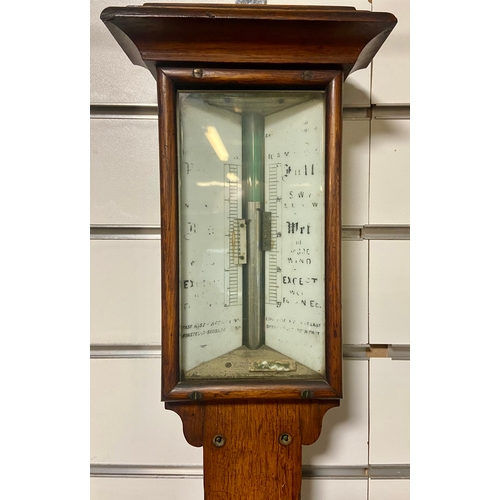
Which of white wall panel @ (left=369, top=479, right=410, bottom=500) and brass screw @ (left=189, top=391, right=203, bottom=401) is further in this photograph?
white wall panel @ (left=369, top=479, right=410, bottom=500)

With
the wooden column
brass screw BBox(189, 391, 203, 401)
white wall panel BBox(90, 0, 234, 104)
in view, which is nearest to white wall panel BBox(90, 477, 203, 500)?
the wooden column

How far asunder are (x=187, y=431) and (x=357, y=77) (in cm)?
70


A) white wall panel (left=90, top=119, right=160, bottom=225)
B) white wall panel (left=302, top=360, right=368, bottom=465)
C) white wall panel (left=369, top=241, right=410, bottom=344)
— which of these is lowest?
white wall panel (left=302, top=360, right=368, bottom=465)

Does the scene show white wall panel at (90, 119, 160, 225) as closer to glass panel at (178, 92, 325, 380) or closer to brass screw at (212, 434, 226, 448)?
glass panel at (178, 92, 325, 380)

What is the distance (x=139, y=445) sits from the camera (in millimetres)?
760

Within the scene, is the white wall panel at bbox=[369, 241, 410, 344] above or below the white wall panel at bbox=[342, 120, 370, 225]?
below

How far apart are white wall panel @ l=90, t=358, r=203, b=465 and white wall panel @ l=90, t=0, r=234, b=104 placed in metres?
0.52

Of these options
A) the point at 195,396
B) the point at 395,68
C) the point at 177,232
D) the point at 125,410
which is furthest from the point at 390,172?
the point at 125,410

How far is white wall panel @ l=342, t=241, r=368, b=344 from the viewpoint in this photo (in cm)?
76

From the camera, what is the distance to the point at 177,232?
0.58m

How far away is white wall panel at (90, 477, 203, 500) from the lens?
30.0 inches

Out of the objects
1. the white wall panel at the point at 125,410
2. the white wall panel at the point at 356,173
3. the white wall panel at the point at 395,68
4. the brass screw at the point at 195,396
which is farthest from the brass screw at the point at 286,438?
the white wall panel at the point at 395,68

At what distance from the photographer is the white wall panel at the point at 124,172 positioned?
75cm

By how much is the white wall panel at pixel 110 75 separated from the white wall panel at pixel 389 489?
34.7 inches
